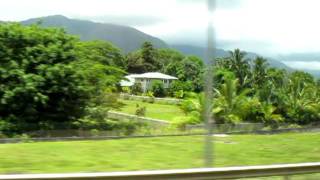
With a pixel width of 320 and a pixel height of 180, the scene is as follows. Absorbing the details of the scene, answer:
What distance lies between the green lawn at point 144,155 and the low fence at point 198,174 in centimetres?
363

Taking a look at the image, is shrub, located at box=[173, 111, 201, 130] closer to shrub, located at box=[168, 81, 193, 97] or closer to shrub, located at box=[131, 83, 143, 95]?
shrub, located at box=[168, 81, 193, 97]

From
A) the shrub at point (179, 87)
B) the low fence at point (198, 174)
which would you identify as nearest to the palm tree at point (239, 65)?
the shrub at point (179, 87)

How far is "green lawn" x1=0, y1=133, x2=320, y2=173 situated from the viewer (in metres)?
12.1

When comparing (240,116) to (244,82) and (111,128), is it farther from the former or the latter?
(244,82)

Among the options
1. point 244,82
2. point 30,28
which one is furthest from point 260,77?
point 30,28

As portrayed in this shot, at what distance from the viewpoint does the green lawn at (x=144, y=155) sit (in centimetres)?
1208

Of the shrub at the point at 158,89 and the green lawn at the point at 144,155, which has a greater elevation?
the shrub at the point at 158,89

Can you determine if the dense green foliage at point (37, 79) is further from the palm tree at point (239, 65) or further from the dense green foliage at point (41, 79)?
the palm tree at point (239, 65)

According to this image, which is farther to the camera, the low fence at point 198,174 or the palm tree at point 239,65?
the palm tree at point 239,65

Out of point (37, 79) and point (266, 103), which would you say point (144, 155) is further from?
point (266, 103)

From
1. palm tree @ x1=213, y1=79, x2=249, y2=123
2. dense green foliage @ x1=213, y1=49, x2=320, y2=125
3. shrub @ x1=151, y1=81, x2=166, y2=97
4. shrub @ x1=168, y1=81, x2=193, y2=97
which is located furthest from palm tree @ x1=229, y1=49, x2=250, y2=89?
palm tree @ x1=213, y1=79, x2=249, y2=123

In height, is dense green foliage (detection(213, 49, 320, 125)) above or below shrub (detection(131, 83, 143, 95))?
below

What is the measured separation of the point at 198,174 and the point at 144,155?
6.42 m

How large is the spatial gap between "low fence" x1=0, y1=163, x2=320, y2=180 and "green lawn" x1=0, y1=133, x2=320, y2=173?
11.9 feet
